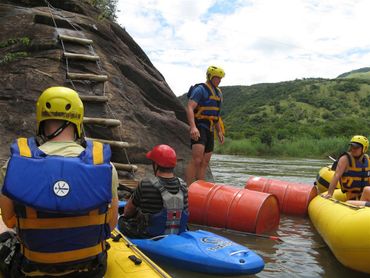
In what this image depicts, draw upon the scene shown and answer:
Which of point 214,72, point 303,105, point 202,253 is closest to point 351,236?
point 202,253

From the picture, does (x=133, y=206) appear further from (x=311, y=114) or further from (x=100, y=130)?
(x=311, y=114)

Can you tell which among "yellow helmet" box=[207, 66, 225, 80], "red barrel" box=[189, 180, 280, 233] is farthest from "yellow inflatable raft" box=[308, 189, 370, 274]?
"yellow helmet" box=[207, 66, 225, 80]

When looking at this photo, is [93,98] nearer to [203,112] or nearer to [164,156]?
[203,112]

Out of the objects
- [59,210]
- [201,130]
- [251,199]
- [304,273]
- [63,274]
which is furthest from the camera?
[201,130]

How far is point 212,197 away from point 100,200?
3.60m

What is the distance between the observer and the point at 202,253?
4062 mm

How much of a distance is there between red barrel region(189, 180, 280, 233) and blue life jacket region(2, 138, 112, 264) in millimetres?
3335

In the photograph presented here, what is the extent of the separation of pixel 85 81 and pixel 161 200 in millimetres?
4407

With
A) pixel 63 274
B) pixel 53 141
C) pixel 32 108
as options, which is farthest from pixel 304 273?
pixel 32 108

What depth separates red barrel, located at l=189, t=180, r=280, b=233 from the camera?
18.5 feet

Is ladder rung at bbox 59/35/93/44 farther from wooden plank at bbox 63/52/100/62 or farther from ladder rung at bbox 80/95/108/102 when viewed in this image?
ladder rung at bbox 80/95/108/102

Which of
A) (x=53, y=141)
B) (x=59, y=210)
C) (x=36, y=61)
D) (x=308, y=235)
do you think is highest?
(x=36, y=61)

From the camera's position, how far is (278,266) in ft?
14.7

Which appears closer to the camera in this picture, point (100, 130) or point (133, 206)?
point (133, 206)
